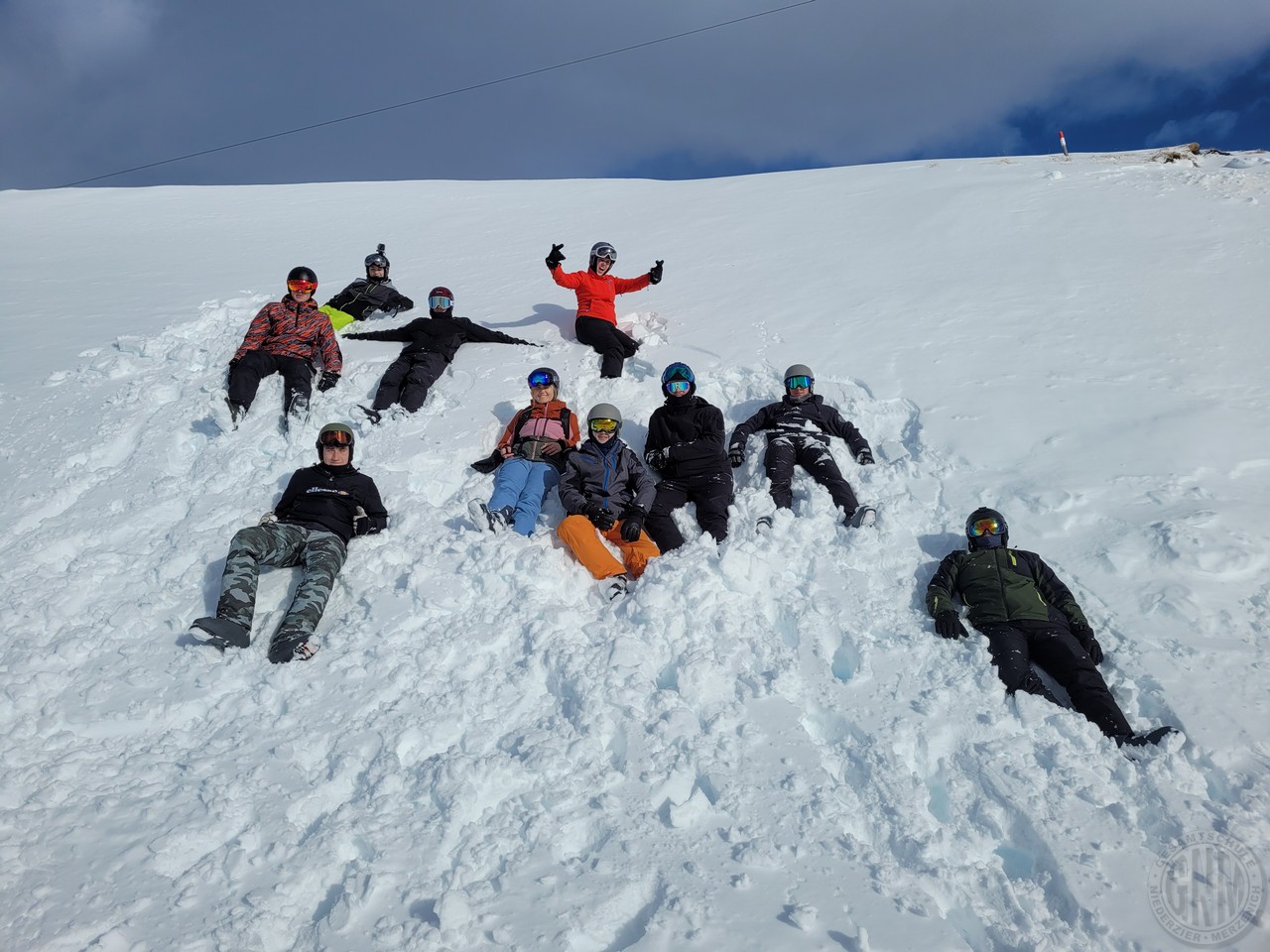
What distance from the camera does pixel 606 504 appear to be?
5129 millimetres

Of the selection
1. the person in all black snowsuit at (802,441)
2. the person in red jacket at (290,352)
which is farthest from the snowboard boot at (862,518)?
the person in red jacket at (290,352)

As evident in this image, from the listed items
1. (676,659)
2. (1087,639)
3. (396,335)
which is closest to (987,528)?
(1087,639)

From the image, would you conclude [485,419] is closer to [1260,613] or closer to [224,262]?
[1260,613]

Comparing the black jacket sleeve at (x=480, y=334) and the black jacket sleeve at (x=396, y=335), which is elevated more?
the black jacket sleeve at (x=396, y=335)

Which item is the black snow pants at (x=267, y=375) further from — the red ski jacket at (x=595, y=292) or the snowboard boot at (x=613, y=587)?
the snowboard boot at (x=613, y=587)

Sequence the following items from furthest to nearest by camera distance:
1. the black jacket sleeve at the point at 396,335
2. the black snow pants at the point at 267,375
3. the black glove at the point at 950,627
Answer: the black jacket sleeve at the point at 396,335 < the black snow pants at the point at 267,375 < the black glove at the point at 950,627

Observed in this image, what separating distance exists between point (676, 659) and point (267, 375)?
5022mm

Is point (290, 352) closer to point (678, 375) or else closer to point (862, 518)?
point (678, 375)

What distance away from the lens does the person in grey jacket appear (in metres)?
4.65

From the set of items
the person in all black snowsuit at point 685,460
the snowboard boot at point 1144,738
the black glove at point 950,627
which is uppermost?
the person in all black snowsuit at point 685,460

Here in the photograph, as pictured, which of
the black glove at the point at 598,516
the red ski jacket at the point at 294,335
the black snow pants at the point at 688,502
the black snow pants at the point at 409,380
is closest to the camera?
the black glove at the point at 598,516

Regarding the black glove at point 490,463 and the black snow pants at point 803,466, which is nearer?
the black snow pants at point 803,466

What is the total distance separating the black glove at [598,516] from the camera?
4.89m

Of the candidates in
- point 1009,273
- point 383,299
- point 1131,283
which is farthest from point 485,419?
point 1131,283
